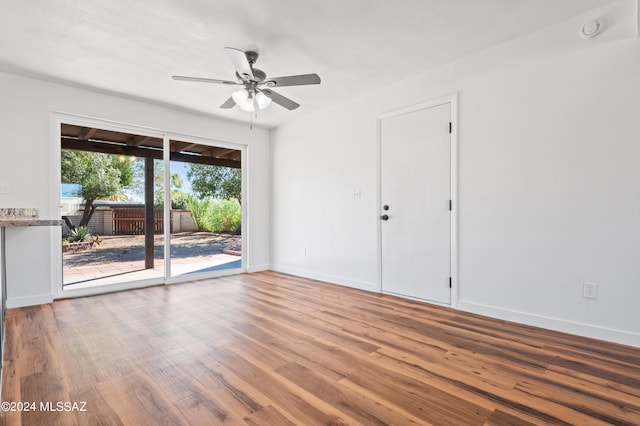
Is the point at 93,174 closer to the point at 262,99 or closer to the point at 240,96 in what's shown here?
the point at 240,96

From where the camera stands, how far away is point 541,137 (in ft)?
8.73

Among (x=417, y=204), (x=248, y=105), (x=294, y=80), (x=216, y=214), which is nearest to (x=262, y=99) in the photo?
(x=248, y=105)

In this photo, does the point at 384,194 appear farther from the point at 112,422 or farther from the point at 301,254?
the point at 112,422

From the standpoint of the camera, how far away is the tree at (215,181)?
190 inches

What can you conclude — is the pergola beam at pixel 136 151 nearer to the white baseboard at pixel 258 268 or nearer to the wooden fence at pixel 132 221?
the wooden fence at pixel 132 221

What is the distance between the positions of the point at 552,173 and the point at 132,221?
16.2 feet

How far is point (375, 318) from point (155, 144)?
12.7ft

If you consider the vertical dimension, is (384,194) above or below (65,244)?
above

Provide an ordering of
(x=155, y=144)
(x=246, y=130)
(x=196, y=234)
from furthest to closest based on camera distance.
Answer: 1. (x=246, y=130)
2. (x=196, y=234)
3. (x=155, y=144)

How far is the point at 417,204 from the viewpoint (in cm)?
354

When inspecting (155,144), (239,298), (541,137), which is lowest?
(239,298)

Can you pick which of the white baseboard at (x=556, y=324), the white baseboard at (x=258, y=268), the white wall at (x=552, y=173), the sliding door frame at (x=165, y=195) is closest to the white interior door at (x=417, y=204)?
the white wall at (x=552, y=173)

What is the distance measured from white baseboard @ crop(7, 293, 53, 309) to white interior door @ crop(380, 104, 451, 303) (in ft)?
12.9

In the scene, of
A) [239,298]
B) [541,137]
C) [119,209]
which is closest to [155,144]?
[119,209]
